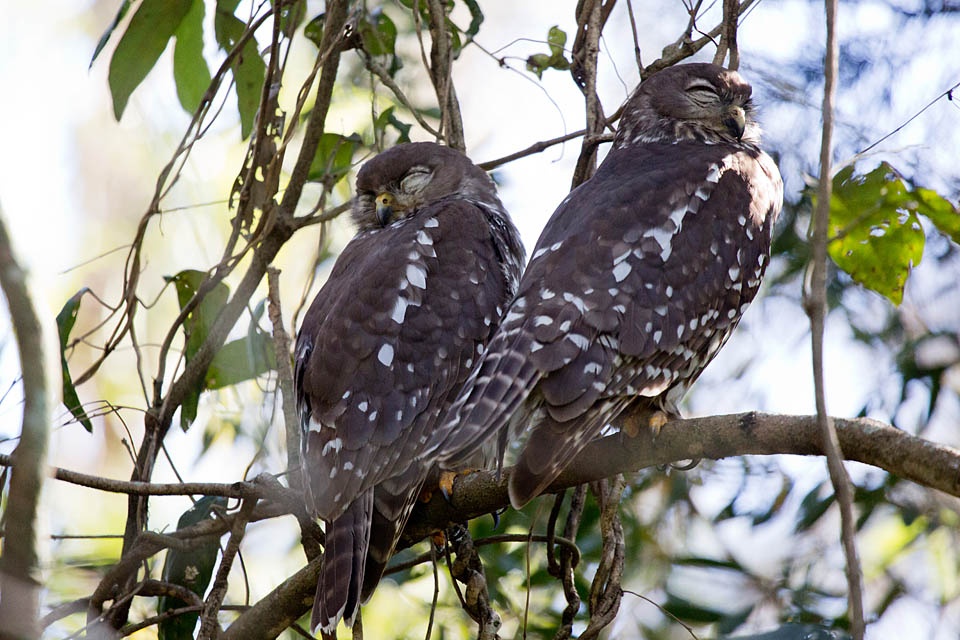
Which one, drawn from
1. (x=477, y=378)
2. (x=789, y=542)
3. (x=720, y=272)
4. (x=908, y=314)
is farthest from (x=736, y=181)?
(x=789, y=542)

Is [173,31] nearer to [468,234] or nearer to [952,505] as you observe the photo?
[468,234]

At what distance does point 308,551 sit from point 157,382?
0.92 meters

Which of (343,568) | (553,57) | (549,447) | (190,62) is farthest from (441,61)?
(343,568)

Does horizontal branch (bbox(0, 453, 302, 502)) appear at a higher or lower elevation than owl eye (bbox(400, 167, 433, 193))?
lower

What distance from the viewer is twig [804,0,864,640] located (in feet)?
4.89

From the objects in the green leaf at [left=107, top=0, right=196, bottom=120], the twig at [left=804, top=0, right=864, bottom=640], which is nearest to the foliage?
the green leaf at [left=107, top=0, right=196, bottom=120]

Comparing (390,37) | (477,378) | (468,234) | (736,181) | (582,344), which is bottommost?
(477,378)

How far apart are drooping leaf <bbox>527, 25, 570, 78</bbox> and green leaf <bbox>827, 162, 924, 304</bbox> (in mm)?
1474

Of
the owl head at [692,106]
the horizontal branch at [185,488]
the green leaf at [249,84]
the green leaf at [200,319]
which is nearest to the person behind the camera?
the horizontal branch at [185,488]

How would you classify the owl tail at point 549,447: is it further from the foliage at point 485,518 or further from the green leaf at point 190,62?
the green leaf at point 190,62

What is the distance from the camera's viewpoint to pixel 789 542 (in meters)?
4.99

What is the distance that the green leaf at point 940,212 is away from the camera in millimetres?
2953

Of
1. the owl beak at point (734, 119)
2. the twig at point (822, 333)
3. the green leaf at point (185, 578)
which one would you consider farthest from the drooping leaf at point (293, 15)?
the twig at point (822, 333)

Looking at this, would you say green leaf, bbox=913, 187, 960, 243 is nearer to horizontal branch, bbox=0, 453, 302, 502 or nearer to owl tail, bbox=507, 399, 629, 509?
owl tail, bbox=507, 399, 629, 509
